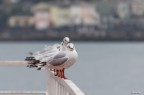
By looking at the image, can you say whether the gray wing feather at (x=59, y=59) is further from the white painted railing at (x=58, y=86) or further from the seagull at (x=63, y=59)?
the white painted railing at (x=58, y=86)

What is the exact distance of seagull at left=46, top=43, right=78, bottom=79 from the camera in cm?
908

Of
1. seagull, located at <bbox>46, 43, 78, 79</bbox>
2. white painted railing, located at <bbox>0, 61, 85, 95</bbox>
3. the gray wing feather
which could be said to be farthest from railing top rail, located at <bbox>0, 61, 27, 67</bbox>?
the gray wing feather

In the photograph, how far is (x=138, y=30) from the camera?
10338cm

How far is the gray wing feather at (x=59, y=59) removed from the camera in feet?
30.0

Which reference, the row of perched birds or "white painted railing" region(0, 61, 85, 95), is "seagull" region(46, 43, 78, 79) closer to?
the row of perched birds

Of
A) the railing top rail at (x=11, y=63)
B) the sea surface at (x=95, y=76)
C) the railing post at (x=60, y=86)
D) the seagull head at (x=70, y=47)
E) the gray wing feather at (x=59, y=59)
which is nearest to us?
the railing post at (x=60, y=86)

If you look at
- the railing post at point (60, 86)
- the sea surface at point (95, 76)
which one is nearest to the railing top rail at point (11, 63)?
the railing post at point (60, 86)

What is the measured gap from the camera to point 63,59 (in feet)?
30.1

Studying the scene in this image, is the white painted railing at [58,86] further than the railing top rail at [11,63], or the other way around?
the railing top rail at [11,63]

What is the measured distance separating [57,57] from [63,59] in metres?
0.12

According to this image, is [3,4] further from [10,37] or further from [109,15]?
[109,15]

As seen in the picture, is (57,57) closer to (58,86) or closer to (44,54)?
(44,54)

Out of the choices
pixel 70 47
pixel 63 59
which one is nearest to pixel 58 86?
pixel 63 59

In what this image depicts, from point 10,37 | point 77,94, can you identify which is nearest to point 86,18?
point 10,37
